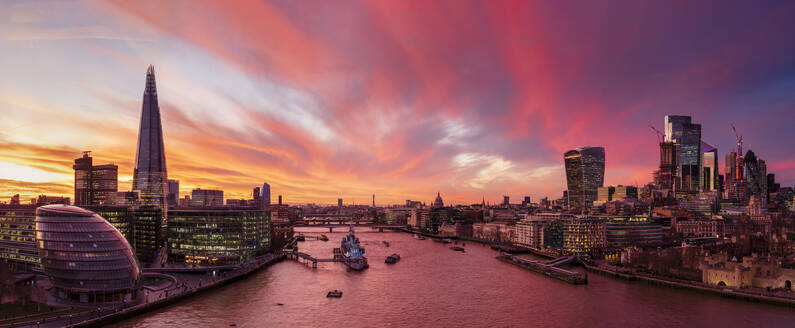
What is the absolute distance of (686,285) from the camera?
6188 centimetres

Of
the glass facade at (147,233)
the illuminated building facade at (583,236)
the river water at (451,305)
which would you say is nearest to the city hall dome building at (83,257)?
the river water at (451,305)

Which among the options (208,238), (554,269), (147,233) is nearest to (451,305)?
(554,269)

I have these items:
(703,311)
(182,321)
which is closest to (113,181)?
(182,321)


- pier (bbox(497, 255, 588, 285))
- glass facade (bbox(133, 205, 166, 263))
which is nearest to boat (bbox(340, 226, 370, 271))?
pier (bbox(497, 255, 588, 285))

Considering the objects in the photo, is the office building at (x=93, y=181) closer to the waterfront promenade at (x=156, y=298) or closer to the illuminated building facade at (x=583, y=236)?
the waterfront promenade at (x=156, y=298)

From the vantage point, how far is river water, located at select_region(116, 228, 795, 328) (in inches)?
1839

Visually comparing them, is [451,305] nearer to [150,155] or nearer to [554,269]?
[554,269]

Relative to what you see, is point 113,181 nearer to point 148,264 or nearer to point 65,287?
point 148,264

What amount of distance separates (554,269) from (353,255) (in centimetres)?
3865

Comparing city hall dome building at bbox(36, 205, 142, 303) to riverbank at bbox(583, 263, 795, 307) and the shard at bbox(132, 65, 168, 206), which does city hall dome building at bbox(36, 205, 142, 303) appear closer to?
riverbank at bbox(583, 263, 795, 307)

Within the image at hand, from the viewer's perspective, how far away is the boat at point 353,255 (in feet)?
274

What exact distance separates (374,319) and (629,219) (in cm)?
9728

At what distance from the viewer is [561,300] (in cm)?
5681

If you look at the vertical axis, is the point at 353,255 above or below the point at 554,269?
below
